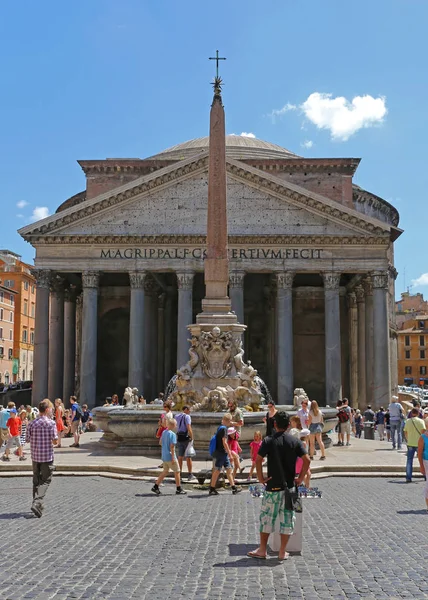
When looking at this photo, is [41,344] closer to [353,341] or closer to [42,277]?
[42,277]

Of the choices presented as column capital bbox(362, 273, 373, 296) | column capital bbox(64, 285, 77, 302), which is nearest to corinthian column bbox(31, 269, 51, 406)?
column capital bbox(64, 285, 77, 302)

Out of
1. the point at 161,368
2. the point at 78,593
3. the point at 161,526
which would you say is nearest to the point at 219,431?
the point at 161,526

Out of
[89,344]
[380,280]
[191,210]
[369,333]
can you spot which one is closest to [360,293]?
[369,333]

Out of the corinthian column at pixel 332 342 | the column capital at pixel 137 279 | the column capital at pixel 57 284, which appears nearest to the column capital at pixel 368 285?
the corinthian column at pixel 332 342

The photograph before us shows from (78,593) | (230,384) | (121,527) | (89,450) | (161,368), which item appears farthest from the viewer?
(161,368)

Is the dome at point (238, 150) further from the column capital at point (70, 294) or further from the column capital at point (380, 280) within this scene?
the column capital at point (380, 280)

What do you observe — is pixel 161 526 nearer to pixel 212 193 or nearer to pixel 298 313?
pixel 212 193

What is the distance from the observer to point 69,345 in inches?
1645

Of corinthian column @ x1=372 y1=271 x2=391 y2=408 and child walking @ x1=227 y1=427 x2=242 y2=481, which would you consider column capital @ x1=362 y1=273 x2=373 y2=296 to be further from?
child walking @ x1=227 y1=427 x2=242 y2=481

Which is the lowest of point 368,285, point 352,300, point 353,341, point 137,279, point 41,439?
point 41,439

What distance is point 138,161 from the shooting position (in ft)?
157

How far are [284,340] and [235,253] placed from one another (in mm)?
5184

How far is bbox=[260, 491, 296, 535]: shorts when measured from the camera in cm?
653

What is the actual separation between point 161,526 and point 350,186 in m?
41.4
